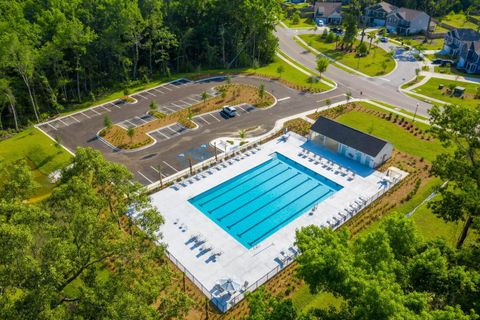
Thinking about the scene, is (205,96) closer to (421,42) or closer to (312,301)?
(312,301)

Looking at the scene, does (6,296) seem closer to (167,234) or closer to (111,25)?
(167,234)

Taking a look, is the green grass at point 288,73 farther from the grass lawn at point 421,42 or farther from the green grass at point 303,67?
the grass lawn at point 421,42

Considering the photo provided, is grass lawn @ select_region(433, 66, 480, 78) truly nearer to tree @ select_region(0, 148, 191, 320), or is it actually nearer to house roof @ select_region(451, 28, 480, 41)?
house roof @ select_region(451, 28, 480, 41)

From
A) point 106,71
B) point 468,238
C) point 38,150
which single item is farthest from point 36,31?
point 468,238

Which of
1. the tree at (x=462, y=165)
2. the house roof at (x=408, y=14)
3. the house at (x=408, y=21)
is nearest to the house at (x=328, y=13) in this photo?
the house at (x=408, y=21)

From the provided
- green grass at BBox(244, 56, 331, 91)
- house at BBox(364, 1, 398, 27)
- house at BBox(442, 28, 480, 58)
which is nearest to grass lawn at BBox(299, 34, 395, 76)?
green grass at BBox(244, 56, 331, 91)

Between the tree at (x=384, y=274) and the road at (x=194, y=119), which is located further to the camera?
the road at (x=194, y=119)
